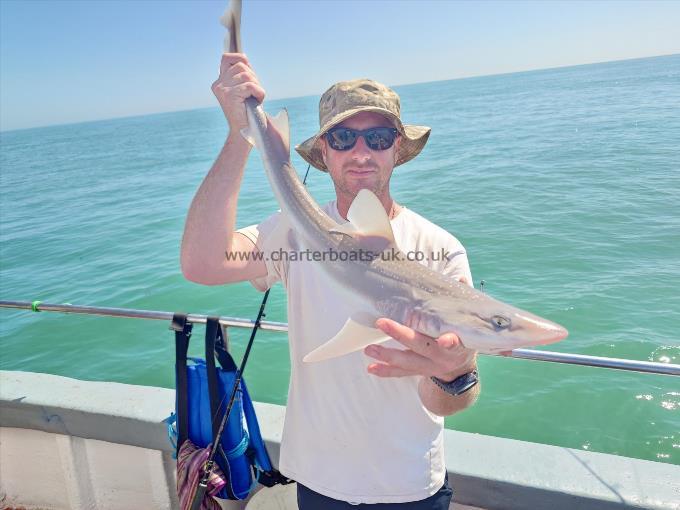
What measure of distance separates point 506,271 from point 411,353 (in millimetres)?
11328

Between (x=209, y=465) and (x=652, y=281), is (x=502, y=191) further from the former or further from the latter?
(x=209, y=465)

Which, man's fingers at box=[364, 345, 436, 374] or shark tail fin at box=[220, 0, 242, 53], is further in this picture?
shark tail fin at box=[220, 0, 242, 53]

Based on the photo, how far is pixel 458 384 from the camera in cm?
220

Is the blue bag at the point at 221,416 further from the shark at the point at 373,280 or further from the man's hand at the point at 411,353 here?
the man's hand at the point at 411,353

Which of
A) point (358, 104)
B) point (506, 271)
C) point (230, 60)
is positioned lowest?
point (506, 271)

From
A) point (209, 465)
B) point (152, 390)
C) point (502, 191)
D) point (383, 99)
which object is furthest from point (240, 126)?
point (502, 191)

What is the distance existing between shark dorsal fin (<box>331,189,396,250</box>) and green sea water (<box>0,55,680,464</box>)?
5690 mm

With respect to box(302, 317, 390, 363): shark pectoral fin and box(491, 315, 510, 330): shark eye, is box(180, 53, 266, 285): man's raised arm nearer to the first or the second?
box(302, 317, 390, 363): shark pectoral fin

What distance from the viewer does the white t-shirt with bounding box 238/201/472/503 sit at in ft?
7.93

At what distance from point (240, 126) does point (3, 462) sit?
12.6 feet

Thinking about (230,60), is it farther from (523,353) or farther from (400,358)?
(523,353)

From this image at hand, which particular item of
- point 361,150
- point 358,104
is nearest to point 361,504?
point 361,150

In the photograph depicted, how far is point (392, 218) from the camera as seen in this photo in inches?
112

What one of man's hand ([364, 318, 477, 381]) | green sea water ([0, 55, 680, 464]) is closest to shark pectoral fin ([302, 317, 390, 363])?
man's hand ([364, 318, 477, 381])
